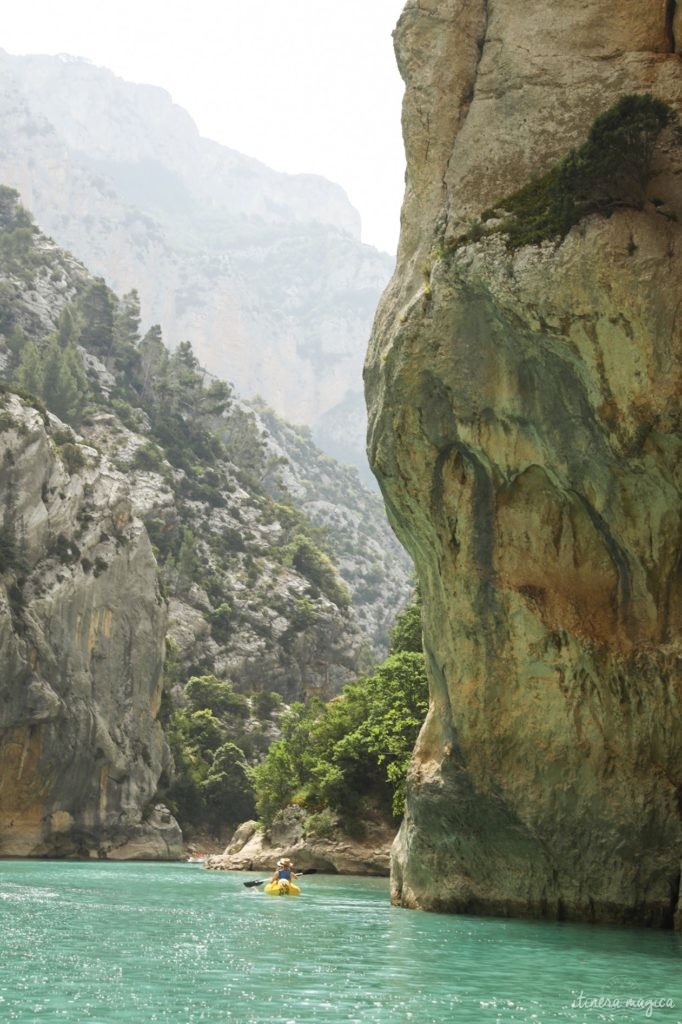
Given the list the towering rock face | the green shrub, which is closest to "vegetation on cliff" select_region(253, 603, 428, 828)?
the towering rock face

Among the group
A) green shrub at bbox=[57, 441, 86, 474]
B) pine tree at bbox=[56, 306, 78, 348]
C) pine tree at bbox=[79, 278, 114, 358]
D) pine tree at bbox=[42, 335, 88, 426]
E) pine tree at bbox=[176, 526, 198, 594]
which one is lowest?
pine tree at bbox=[176, 526, 198, 594]

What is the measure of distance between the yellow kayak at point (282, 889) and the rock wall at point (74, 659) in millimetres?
28221

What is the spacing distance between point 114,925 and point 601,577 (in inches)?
457

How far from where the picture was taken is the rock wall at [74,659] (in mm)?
59812

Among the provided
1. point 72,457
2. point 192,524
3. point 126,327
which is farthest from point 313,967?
point 126,327

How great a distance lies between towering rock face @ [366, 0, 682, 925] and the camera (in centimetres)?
2170

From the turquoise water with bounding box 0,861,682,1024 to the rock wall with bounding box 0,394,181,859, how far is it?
3307 centimetres

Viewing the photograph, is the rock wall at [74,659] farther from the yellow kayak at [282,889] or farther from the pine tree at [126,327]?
the pine tree at [126,327]

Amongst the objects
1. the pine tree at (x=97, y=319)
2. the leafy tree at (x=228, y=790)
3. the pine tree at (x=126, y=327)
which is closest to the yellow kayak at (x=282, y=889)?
the leafy tree at (x=228, y=790)

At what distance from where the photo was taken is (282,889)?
33406 millimetres

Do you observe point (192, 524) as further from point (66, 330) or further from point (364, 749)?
point (364, 749)

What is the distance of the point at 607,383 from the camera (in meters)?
21.4

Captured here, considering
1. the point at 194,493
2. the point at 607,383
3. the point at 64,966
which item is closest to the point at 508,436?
the point at 607,383

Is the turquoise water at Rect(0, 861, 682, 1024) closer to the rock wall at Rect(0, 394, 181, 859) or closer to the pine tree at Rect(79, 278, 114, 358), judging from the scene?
the rock wall at Rect(0, 394, 181, 859)
